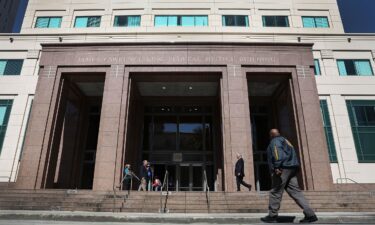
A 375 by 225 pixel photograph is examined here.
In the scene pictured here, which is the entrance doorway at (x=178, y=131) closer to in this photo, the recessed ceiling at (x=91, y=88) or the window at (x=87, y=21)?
the recessed ceiling at (x=91, y=88)

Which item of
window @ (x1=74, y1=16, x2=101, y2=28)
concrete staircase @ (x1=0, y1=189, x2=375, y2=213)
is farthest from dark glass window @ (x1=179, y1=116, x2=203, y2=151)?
window @ (x1=74, y1=16, x2=101, y2=28)

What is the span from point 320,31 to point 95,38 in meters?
19.5

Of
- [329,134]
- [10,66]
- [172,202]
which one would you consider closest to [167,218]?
[172,202]

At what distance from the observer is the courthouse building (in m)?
16.1

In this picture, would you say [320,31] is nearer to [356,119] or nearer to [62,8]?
[356,119]

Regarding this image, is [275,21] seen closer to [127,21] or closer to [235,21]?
[235,21]

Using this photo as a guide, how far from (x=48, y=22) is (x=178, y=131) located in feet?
50.7

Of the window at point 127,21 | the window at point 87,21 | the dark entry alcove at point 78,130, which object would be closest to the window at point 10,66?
the dark entry alcove at point 78,130

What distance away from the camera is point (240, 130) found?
1590cm

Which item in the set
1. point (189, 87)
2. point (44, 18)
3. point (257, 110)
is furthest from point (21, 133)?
point (257, 110)

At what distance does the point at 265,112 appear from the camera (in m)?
22.6

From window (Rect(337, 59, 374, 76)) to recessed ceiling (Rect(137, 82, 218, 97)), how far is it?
1033 cm

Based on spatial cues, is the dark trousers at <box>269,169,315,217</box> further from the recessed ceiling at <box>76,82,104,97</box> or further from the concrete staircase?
the recessed ceiling at <box>76,82,104,97</box>

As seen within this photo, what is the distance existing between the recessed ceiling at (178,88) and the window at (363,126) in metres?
10.4
